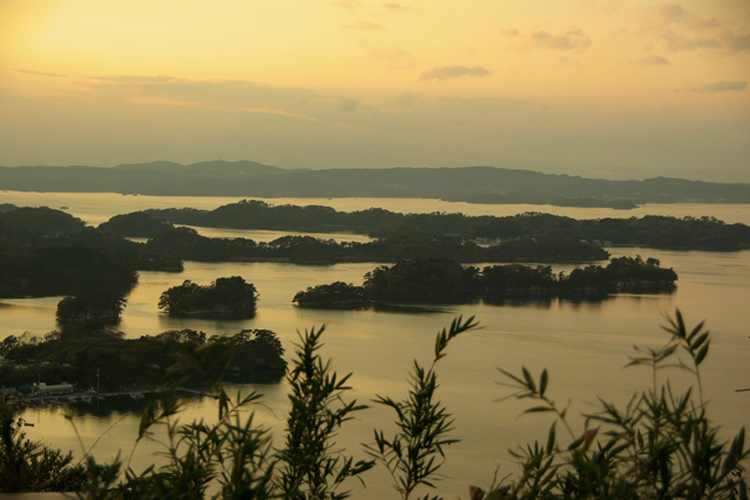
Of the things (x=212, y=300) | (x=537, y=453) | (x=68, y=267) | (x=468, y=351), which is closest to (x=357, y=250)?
(x=68, y=267)

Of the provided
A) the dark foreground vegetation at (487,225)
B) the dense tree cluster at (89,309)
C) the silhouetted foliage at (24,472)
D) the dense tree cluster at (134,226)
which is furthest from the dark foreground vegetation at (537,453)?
the dense tree cluster at (134,226)

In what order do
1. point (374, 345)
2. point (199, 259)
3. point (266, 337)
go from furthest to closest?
1. point (199, 259)
2. point (374, 345)
3. point (266, 337)

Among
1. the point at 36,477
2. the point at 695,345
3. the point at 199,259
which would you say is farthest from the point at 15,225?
the point at 695,345

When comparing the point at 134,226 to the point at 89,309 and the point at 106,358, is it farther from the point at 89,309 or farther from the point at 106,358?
the point at 106,358

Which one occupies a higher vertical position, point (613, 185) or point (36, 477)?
point (613, 185)

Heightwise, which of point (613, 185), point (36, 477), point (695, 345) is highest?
point (613, 185)

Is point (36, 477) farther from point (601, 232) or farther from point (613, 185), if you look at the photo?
point (613, 185)

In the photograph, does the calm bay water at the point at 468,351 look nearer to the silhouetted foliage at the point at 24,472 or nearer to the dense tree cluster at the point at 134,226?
the silhouetted foliage at the point at 24,472
